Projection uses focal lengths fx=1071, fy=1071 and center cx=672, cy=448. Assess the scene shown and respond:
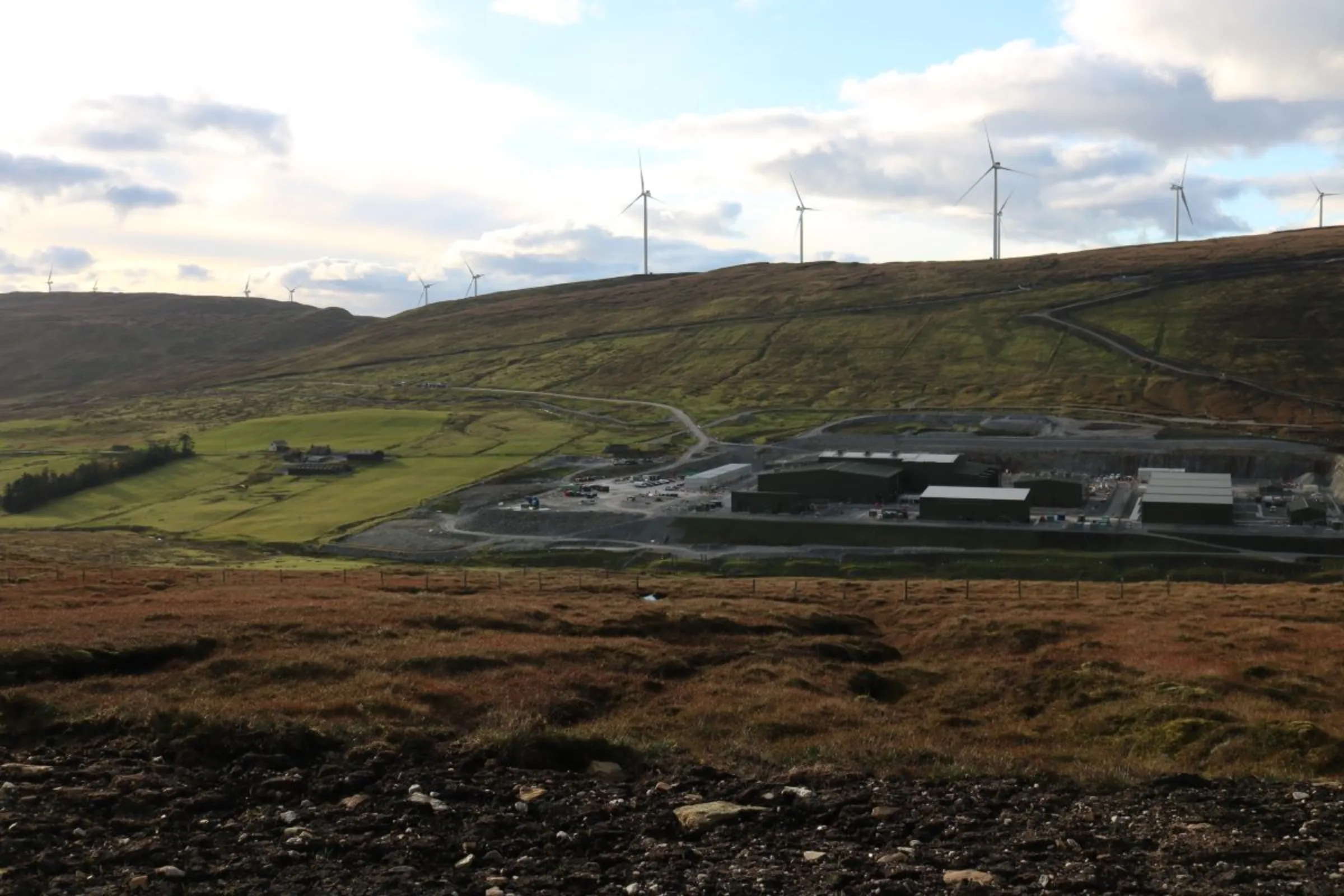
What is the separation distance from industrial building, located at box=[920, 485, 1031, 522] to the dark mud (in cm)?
8436

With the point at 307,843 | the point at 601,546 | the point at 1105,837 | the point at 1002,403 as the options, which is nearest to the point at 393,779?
the point at 307,843

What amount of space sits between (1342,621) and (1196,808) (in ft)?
122

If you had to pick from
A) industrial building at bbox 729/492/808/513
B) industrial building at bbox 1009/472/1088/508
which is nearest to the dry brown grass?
industrial building at bbox 729/492/808/513

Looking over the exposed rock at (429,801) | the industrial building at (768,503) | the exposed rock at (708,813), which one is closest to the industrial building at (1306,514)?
the industrial building at (768,503)

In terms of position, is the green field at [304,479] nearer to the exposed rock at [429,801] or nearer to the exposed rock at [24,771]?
the exposed rock at [24,771]

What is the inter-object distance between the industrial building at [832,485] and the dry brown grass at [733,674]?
2410 inches

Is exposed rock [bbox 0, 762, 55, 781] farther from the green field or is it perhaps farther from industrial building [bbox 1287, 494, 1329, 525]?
industrial building [bbox 1287, 494, 1329, 525]

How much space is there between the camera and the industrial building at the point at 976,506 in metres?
102

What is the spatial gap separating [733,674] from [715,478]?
3735 inches

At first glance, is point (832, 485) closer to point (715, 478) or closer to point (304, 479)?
point (715, 478)

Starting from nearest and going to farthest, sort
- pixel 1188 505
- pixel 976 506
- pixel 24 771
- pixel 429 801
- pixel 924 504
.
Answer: pixel 429 801
pixel 24 771
pixel 1188 505
pixel 976 506
pixel 924 504

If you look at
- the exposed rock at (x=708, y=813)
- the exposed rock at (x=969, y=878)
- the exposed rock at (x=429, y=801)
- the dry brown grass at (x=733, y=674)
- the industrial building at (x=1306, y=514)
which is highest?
the exposed rock at (x=969, y=878)

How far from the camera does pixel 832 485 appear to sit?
11525cm

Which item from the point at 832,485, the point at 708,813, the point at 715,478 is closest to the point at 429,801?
the point at 708,813
